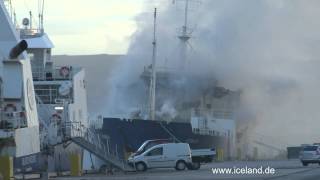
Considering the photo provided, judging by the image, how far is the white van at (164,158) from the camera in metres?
38.3

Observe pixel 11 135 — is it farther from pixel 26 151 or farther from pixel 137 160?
pixel 137 160

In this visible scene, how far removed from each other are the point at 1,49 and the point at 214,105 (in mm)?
44770

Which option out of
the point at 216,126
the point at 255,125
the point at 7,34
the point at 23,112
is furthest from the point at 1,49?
the point at 255,125

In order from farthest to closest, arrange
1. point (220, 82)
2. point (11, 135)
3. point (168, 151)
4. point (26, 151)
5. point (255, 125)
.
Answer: point (255, 125)
point (220, 82)
point (168, 151)
point (26, 151)
point (11, 135)

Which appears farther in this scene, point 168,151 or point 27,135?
point 168,151

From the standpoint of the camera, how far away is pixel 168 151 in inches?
1507

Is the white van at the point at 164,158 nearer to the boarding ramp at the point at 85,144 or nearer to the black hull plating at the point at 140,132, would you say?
the boarding ramp at the point at 85,144

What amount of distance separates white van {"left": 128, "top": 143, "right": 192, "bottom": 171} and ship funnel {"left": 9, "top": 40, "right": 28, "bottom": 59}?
14.0 meters

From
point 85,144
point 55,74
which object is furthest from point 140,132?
point 85,144

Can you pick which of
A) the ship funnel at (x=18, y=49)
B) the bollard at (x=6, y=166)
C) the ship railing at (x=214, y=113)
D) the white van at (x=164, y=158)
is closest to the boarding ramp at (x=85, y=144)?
the white van at (x=164, y=158)

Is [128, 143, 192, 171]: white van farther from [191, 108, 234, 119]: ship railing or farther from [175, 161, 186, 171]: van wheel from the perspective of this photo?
[191, 108, 234, 119]: ship railing

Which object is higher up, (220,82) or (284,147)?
(220,82)

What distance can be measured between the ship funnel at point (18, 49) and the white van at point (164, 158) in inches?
550

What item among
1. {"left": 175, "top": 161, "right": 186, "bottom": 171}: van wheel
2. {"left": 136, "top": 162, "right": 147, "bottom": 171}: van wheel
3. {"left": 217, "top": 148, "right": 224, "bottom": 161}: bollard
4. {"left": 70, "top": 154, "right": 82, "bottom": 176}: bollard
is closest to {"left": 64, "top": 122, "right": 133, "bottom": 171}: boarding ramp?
{"left": 136, "top": 162, "right": 147, "bottom": 171}: van wheel
